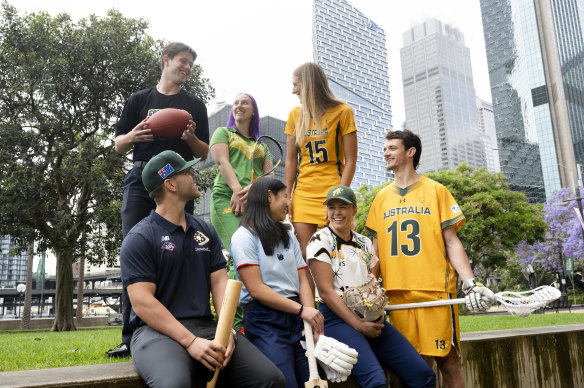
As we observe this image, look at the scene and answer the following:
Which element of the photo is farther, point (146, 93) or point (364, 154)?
point (364, 154)

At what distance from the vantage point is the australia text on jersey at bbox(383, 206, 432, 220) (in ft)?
13.0

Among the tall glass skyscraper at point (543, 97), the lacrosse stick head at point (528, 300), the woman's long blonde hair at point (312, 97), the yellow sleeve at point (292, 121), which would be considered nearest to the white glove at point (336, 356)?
the lacrosse stick head at point (528, 300)

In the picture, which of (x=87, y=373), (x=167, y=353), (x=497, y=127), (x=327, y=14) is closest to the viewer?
(x=167, y=353)

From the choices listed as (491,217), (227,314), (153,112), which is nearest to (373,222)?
(227,314)

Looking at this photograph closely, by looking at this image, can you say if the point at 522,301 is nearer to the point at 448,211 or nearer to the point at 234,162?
the point at 448,211

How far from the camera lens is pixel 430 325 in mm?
3609

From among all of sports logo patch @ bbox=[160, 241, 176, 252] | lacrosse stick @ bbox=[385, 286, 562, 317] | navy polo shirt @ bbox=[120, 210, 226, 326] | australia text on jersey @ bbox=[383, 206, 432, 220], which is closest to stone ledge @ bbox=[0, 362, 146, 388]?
navy polo shirt @ bbox=[120, 210, 226, 326]

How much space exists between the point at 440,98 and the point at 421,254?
7337 inches

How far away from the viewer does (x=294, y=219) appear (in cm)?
422

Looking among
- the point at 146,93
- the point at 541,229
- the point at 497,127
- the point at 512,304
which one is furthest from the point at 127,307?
the point at 497,127

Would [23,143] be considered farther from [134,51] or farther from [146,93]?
[146,93]

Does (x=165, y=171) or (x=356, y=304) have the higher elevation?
(x=165, y=171)

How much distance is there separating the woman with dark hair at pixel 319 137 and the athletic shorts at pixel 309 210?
0.5 inches

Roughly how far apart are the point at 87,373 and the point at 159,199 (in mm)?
1218
